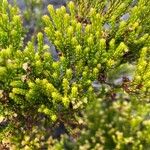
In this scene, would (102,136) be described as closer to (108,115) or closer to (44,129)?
(108,115)

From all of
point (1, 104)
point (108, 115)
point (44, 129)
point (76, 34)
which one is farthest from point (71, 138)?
point (76, 34)

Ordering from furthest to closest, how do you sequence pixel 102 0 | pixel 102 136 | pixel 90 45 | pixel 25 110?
1. pixel 102 0
2. pixel 25 110
3. pixel 90 45
4. pixel 102 136

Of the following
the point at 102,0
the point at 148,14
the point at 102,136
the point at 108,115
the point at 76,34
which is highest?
the point at 102,0

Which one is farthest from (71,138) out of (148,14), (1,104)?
(148,14)

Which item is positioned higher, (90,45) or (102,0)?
(102,0)

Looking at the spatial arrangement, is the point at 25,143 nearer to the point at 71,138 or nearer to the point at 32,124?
the point at 32,124

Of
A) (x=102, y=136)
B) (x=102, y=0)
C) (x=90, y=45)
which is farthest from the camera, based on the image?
(x=102, y=0)

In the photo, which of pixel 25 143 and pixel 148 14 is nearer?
pixel 25 143
